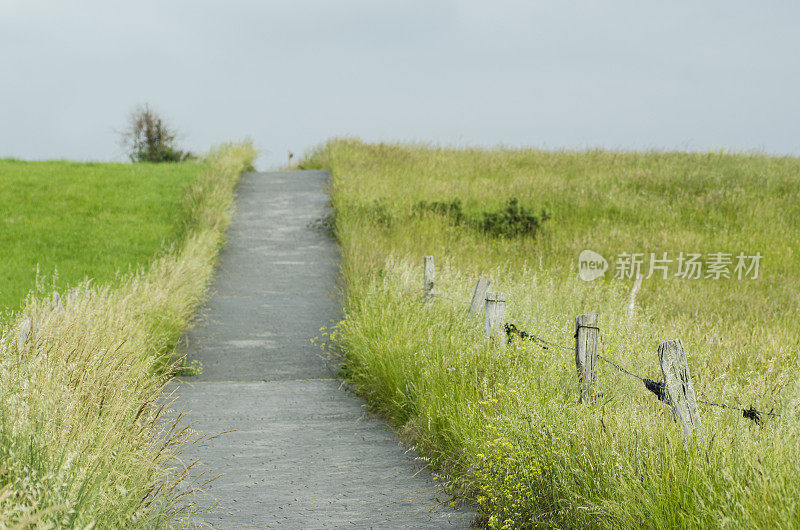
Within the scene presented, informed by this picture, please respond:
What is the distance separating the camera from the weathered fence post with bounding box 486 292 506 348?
245 inches

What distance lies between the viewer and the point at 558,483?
12.4ft

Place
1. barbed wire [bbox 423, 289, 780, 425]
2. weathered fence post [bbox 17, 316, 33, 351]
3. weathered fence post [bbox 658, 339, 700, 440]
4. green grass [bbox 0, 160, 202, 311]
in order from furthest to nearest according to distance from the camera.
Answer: green grass [bbox 0, 160, 202, 311], weathered fence post [bbox 17, 316, 33, 351], barbed wire [bbox 423, 289, 780, 425], weathered fence post [bbox 658, 339, 700, 440]

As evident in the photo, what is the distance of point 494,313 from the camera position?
6.31m

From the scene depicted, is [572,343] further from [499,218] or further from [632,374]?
[499,218]

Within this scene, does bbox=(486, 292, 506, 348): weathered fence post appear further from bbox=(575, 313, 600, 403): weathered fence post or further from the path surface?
bbox=(575, 313, 600, 403): weathered fence post

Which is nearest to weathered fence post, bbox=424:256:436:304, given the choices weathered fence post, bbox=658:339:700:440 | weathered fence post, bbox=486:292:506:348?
weathered fence post, bbox=486:292:506:348

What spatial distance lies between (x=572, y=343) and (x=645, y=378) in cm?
137

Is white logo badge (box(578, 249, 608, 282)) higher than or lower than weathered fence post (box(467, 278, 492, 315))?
lower

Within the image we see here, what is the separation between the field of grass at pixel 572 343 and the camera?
10.8 ft

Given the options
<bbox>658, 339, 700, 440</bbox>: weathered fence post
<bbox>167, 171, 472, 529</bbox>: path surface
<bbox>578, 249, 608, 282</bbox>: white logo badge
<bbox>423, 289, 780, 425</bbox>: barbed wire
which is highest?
<bbox>658, 339, 700, 440</bbox>: weathered fence post

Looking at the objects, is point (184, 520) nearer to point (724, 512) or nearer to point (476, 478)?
point (476, 478)

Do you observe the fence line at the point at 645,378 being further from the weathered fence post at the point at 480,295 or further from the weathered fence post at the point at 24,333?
the weathered fence post at the point at 24,333

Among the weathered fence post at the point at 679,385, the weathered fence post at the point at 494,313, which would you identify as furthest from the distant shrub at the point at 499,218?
the weathered fence post at the point at 679,385

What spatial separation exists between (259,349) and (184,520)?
5.13 meters
